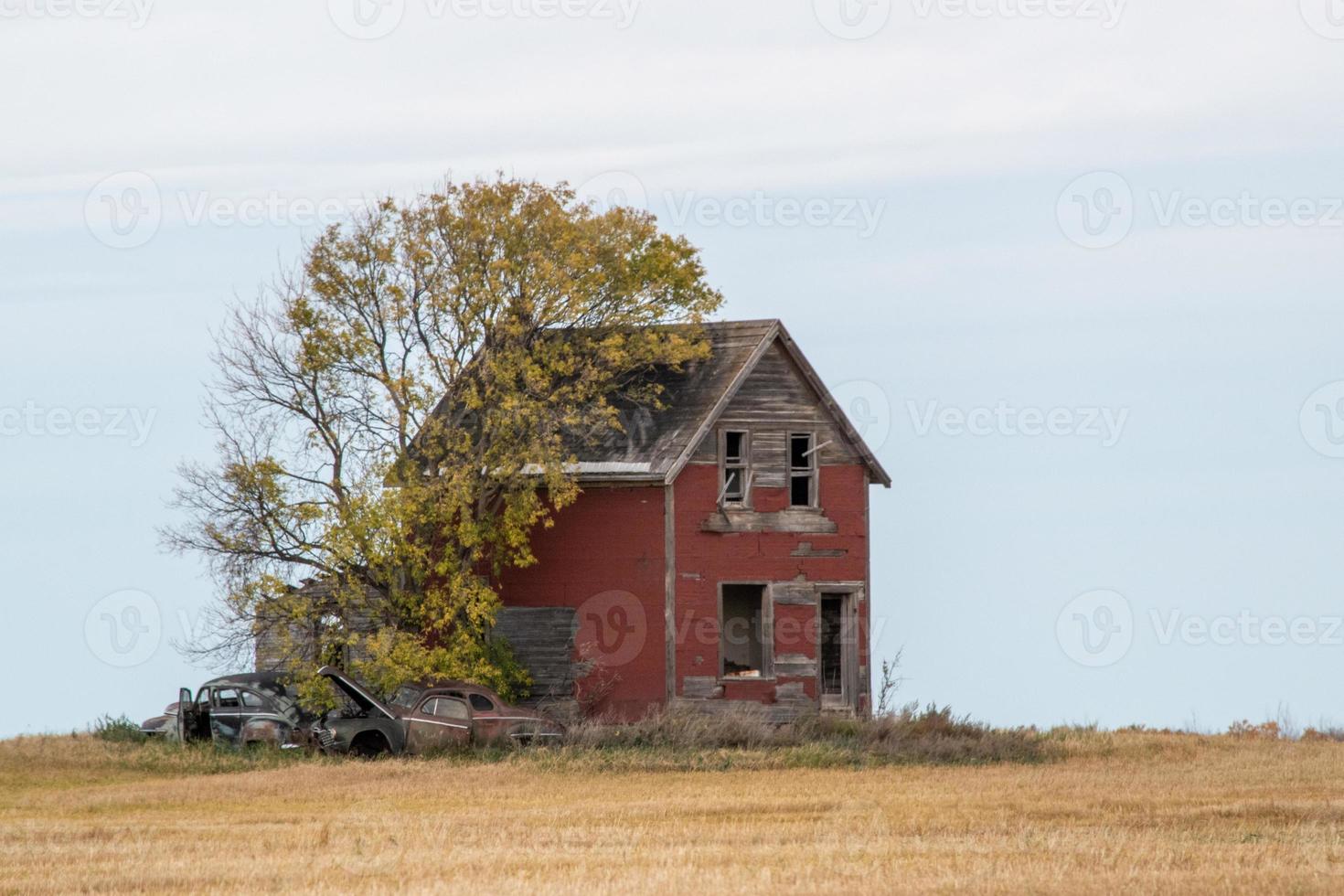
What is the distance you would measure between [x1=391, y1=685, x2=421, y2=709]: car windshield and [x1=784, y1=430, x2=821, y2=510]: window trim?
8.15m

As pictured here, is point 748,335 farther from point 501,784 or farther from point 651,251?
point 501,784

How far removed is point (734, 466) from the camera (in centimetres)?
3475

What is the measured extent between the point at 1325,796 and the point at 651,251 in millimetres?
17151

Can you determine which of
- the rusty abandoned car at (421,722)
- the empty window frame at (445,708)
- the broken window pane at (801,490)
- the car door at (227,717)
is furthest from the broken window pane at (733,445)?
the car door at (227,717)

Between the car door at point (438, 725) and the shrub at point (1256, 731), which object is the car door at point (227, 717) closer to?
the car door at point (438, 725)

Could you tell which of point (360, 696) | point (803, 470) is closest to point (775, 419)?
point (803, 470)

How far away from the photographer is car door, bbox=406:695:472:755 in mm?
30562

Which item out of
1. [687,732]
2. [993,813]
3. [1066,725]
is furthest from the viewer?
[1066,725]

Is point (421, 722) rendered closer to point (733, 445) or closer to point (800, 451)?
point (733, 445)

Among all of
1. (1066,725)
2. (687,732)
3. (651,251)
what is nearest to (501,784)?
(687,732)

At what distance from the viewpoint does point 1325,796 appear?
2480 cm

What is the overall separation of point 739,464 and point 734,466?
113 mm

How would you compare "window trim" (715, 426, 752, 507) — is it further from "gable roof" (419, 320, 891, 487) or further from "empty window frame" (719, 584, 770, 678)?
"empty window frame" (719, 584, 770, 678)

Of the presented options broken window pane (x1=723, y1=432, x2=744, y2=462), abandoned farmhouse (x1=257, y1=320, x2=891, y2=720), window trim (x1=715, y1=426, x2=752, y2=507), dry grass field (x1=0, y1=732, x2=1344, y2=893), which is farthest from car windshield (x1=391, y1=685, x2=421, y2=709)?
Answer: broken window pane (x1=723, y1=432, x2=744, y2=462)
